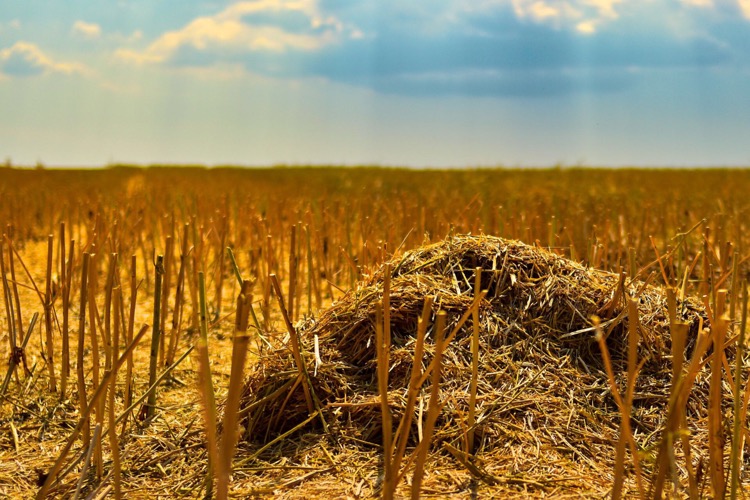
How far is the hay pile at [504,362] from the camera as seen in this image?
6.61 feet

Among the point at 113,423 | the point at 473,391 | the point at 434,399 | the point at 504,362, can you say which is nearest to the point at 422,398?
the point at 473,391

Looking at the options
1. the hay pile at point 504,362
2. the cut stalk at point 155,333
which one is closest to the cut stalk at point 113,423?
the cut stalk at point 155,333

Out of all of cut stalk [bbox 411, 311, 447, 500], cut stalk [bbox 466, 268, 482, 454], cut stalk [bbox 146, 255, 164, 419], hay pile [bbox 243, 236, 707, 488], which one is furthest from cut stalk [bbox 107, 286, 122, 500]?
cut stalk [bbox 466, 268, 482, 454]

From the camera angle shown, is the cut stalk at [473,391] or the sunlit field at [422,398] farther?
the cut stalk at [473,391]

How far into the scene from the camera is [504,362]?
2.23m

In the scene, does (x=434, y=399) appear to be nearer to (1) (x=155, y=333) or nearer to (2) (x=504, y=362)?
(2) (x=504, y=362)

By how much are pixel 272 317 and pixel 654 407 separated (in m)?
2.28

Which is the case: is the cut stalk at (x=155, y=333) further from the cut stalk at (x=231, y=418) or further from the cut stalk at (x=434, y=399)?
the cut stalk at (x=434, y=399)

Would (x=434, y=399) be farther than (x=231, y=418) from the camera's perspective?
Yes

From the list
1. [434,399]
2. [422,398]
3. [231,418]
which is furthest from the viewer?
[422,398]

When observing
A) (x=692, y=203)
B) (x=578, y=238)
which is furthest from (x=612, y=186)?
(x=578, y=238)

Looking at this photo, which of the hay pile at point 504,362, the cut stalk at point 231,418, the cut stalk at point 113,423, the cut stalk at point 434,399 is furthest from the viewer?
the hay pile at point 504,362

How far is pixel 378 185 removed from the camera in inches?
446

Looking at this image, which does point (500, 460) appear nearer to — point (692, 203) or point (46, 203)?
point (692, 203)
